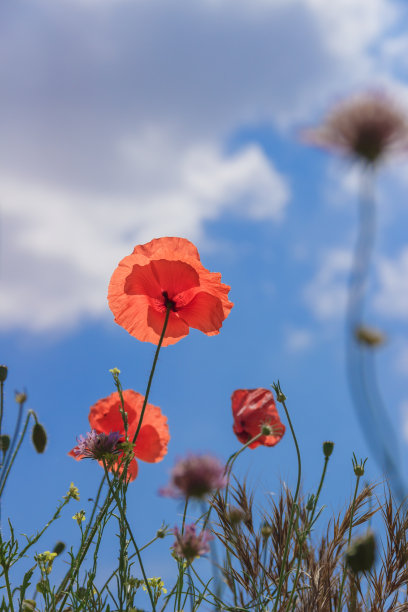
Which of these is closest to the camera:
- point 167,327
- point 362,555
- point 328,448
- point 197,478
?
point 362,555

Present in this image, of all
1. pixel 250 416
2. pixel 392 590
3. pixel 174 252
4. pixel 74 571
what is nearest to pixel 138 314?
pixel 174 252

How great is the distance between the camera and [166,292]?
253 centimetres

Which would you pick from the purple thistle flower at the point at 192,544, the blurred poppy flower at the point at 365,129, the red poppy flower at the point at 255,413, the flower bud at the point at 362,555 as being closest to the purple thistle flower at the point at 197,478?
the purple thistle flower at the point at 192,544

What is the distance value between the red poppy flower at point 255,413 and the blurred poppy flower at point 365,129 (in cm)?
95

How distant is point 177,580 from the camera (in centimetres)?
231

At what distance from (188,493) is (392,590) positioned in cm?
105

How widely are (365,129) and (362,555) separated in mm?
1514

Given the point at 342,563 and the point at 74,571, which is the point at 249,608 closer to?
the point at 342,563

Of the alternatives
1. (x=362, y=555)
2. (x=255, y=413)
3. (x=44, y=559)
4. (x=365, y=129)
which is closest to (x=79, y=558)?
(x=44, y=559)

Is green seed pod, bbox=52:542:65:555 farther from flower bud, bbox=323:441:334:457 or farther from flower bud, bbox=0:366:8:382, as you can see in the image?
flower bud, bbox=323:441:334:457

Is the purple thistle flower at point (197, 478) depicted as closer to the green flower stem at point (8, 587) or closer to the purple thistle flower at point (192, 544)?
the purple thistle flower at point (192, 544)

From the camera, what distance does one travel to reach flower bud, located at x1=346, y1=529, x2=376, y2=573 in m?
1.46

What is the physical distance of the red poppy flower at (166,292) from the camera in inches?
97.3

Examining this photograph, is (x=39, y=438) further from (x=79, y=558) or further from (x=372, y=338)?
(x=372, y=338)
